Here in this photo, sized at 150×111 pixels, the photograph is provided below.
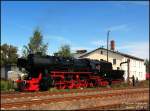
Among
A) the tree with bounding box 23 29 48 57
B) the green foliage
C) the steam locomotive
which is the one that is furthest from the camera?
the tree with bounding box 23 29 48 57

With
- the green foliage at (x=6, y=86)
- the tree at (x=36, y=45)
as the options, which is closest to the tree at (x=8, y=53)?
the tree at (x=36, y=45)

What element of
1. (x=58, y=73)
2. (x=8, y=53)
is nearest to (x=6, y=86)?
(x=58, y=73)

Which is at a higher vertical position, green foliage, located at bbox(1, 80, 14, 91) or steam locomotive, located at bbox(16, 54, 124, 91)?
steam locomotive, located at bbox(16, 54, 124, 91)

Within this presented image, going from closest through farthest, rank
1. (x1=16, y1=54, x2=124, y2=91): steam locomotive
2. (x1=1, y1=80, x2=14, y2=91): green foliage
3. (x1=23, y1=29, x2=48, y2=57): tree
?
1. (x1=16, y1=54, x2=124, y2=91): steam locomotive
2. (x1=1, y1=80, x2=14, y2=91): green foliage
3. (x1=23, y1=29, x2=48, y2=57): tree

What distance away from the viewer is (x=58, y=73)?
110 feet

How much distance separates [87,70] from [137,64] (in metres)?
42.3

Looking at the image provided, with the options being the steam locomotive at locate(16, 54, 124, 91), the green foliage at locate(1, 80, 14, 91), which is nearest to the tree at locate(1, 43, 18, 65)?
the steam locomotive at locate(16, 54, 124, 91)

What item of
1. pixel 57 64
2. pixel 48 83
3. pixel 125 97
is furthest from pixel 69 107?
pixel 57 64

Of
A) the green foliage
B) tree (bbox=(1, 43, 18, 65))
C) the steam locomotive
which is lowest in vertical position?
the green foliage

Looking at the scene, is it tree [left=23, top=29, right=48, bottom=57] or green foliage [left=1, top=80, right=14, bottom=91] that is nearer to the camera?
green foliage [left=1, top=80, right=14, bottom=91]

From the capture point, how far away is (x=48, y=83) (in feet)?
104

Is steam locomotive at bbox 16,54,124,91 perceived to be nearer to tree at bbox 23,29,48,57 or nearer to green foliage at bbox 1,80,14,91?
green foliage at bbox 1,80,14,91

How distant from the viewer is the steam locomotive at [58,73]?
103ft

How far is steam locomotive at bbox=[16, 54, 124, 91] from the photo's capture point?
31.5 metres
